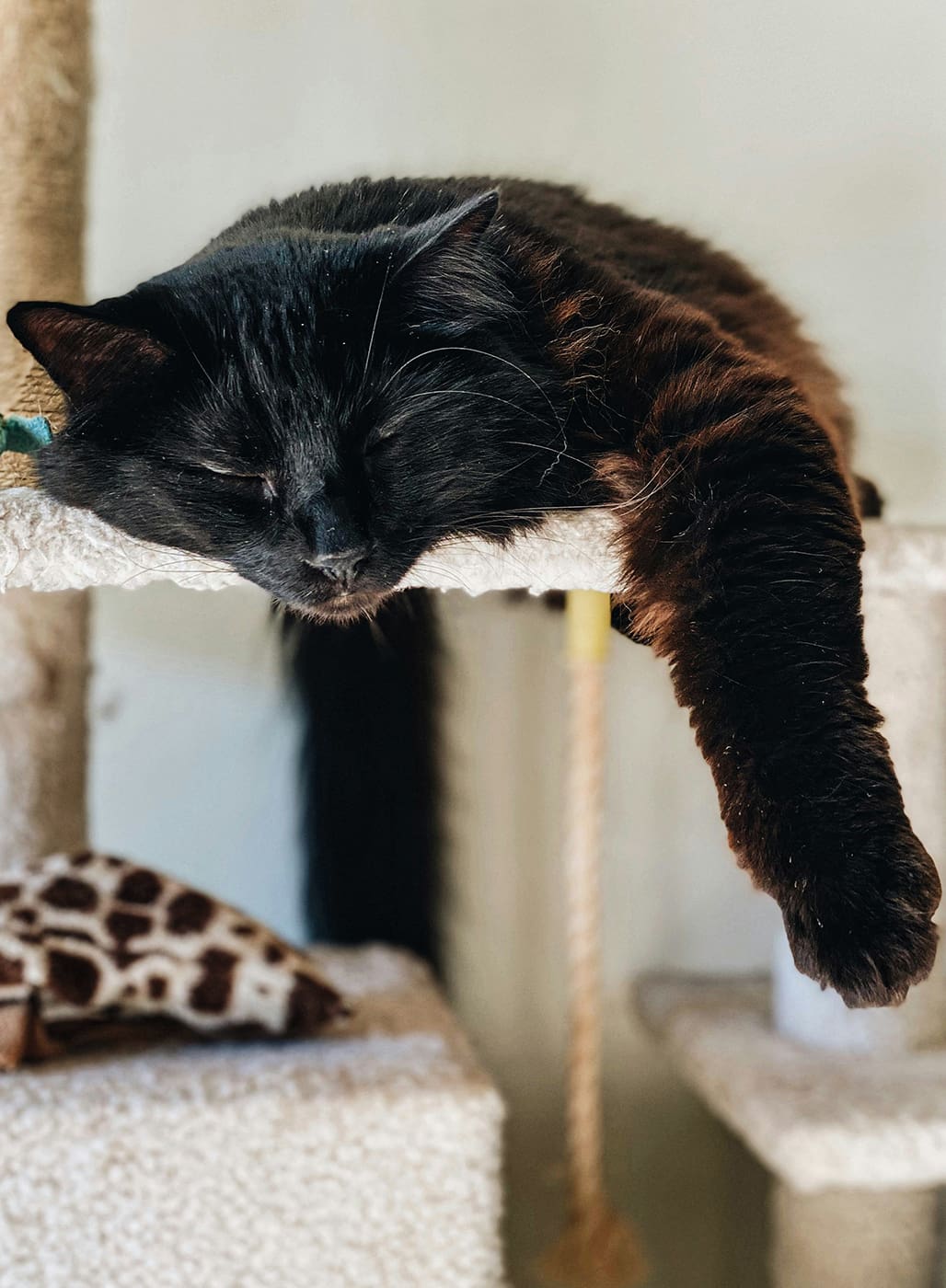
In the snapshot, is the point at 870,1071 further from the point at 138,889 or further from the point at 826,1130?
the point at 138,889

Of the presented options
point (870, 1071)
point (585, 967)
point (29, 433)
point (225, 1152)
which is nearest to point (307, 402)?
point (29, 433)

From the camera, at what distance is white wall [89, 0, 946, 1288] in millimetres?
1507

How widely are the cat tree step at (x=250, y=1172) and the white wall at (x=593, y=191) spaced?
1.93 ft

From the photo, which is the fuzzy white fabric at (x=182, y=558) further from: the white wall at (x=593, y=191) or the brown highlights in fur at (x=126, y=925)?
the white wall at (x=593, y=191)

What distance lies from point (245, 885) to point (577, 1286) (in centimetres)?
70

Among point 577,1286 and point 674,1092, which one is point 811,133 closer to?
point 674,1092

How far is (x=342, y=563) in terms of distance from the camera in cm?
79

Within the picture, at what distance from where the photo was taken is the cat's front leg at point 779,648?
649mm

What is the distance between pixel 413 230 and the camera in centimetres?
79

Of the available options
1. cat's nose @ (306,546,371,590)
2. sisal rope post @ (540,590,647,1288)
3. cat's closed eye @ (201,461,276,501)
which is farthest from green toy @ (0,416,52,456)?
sisal rope post @ (540,590,647,1288)

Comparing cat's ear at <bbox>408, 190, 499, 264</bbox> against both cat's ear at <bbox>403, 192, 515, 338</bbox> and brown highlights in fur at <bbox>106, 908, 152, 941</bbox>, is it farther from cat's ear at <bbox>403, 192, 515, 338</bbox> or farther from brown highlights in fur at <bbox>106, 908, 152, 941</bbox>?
brown highlights in fur at <bbox>106, 908, 152, 941</bbox>

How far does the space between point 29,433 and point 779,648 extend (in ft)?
2.03

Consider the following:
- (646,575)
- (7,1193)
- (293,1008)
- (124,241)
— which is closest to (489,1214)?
(293,1008)

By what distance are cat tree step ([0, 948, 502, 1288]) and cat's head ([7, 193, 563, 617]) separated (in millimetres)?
471
